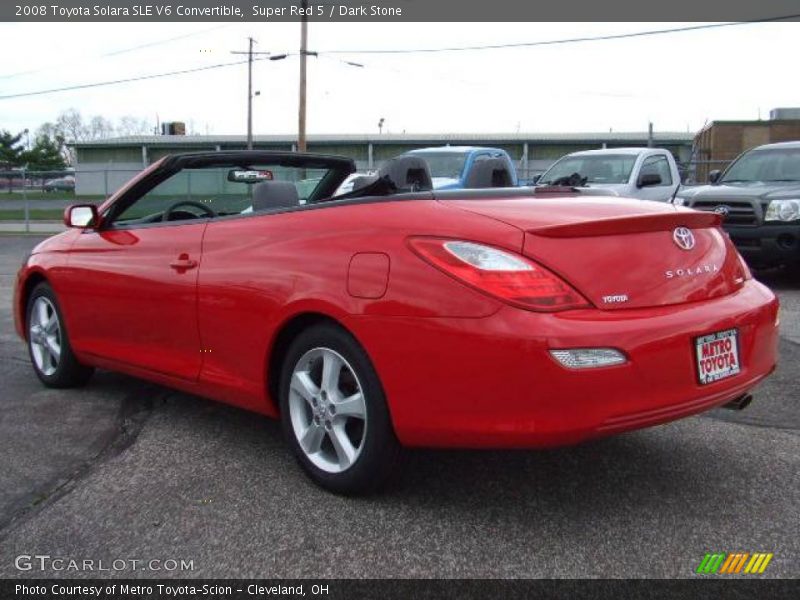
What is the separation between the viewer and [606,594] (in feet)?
8.41

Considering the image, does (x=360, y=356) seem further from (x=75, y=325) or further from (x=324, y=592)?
(x=75, y=325)

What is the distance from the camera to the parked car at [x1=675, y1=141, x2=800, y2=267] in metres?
9.29

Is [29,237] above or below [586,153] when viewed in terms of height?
below

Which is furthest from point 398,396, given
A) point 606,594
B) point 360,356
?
point 606,594

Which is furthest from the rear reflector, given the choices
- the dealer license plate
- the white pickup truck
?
the white pickup truck

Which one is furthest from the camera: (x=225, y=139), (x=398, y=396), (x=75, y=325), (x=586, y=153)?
(x=225, y=139)

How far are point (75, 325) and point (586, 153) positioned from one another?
9022 mm

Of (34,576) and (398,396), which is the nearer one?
(34,576)

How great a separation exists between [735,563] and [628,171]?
30.6ft

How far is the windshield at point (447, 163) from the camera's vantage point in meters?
12.5

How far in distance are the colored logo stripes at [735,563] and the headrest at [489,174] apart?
7.60ft

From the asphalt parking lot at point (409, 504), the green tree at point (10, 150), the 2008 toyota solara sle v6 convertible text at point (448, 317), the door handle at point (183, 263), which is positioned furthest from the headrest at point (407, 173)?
the green tree at point (10, 150)

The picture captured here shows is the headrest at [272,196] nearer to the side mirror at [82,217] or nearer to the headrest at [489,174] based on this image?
the headrest at [489,174]

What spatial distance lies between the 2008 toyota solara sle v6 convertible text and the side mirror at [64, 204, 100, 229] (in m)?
0.78
